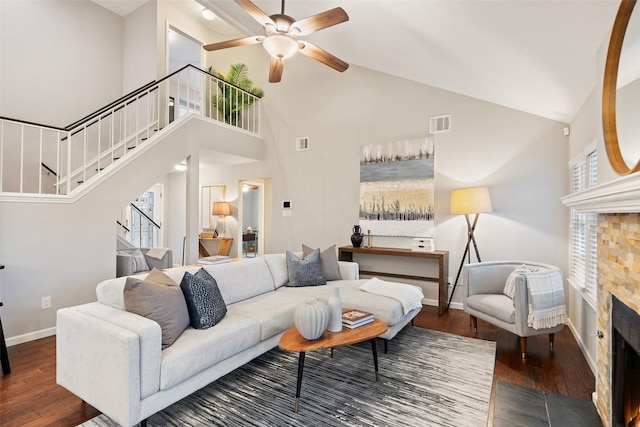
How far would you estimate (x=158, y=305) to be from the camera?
84.5 inches

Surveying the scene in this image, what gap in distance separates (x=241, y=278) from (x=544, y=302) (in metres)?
2.83

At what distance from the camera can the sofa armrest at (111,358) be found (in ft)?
5.83

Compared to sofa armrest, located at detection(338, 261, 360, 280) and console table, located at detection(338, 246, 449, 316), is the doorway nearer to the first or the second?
console table, located at detection(338, 246, 449, 316)

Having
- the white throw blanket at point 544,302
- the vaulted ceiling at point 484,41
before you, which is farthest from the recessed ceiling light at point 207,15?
the white throw blanket at point 544,302

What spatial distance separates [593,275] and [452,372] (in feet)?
5.03

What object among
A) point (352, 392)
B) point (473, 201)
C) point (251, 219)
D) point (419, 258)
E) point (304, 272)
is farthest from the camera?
point (251, 219)

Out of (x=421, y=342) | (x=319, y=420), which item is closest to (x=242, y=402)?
(x=319, y=420)

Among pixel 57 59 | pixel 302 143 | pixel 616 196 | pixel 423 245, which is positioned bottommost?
pixel 423 245

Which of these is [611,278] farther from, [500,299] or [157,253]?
[157,253]

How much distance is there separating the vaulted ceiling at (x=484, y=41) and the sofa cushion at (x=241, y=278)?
269 centimetres

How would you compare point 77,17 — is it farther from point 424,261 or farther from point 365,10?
point 424,261

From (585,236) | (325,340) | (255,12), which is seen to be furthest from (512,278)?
(255,12)

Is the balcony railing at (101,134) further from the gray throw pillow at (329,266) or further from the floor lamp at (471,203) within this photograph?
the floor lamp at (471,203)

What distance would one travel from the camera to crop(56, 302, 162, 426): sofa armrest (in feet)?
5.83
